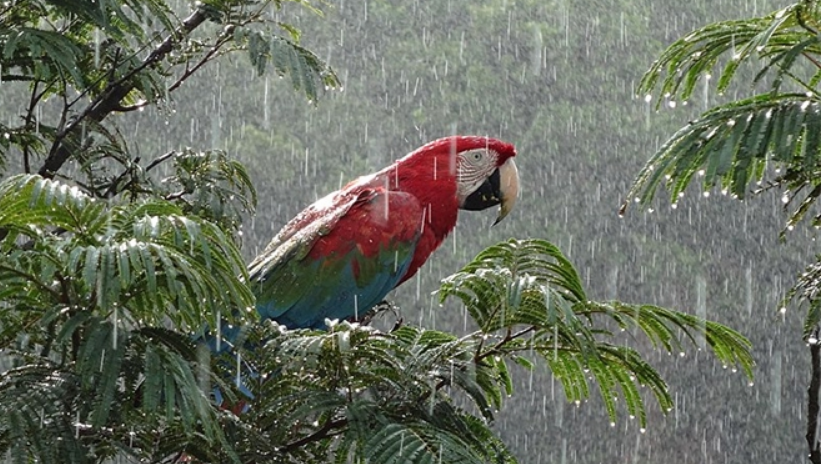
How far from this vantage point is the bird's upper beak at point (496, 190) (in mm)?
2115

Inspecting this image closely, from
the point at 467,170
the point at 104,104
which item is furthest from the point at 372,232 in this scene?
the point at 104,104

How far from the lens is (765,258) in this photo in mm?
6777

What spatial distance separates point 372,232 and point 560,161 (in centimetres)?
533

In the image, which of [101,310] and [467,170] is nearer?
[101,310]

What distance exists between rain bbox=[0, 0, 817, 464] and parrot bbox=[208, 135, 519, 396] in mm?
4068

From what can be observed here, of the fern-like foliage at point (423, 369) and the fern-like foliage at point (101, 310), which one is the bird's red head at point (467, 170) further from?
the fern-like foliage at point (101, 310)

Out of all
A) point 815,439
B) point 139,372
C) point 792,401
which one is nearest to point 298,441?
point 139,372

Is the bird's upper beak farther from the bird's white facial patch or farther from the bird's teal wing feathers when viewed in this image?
the bird's teal wing feathers

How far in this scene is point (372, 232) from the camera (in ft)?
6.20

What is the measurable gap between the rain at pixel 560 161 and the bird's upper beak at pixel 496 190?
3.98 m

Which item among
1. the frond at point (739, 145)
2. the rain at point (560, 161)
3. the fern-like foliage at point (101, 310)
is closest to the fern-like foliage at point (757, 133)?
the frond at point (739, 145)

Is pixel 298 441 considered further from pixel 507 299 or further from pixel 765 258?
pixel 765 258

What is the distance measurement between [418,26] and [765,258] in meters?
2.87

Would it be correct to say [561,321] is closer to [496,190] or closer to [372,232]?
[372,232]
